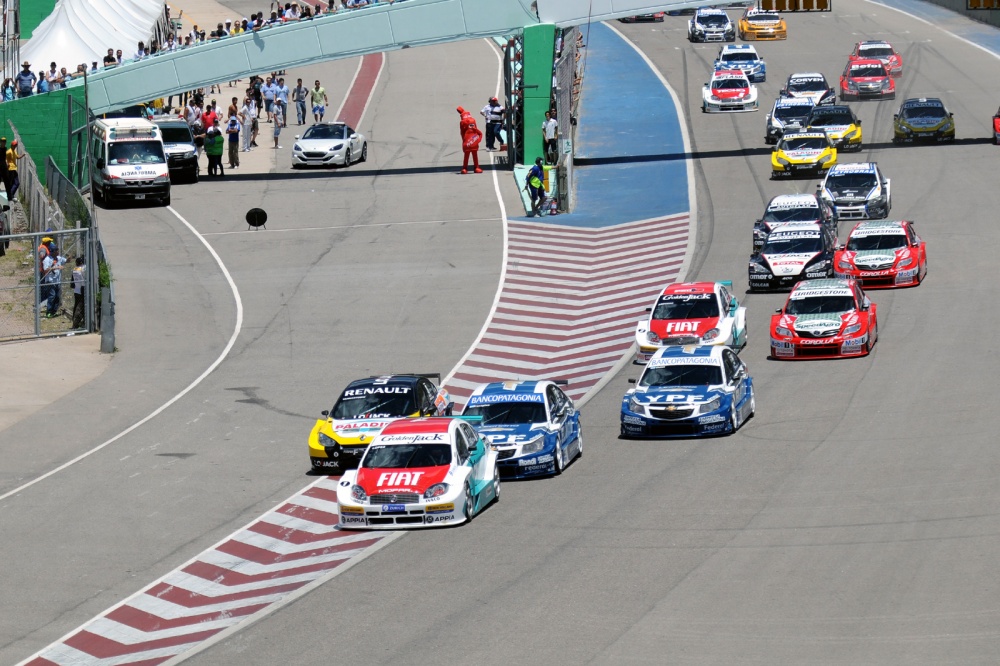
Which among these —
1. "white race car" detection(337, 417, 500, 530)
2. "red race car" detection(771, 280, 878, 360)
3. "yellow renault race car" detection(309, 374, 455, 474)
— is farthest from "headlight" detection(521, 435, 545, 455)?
"red race car" detection(771, 280, 878, 360)

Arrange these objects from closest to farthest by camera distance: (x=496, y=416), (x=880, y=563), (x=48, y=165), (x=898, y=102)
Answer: (x=880, y=563) < (x=496, y=416) < (x=48, y=165) < (x=898, y=102)

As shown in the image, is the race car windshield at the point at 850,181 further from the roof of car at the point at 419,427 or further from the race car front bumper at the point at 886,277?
the roof of car at the point at 419,427

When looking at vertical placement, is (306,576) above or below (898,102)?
below

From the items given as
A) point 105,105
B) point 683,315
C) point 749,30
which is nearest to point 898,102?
point 749,30

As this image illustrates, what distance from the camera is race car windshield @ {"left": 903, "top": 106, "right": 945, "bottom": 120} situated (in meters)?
54.0

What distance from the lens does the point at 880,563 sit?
63.2ft

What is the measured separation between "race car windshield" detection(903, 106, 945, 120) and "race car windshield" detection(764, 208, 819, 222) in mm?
17064

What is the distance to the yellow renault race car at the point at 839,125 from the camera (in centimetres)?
5178

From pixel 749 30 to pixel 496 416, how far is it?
5719 centimetres

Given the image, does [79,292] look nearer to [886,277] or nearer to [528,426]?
[528,426]

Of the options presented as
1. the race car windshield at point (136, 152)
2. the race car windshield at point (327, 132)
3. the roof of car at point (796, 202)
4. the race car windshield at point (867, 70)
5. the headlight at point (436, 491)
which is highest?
the race car windshield at point (867, 70)

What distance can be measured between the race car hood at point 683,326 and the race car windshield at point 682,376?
389cm

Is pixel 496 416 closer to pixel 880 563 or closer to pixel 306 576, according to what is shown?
pixel 306 576

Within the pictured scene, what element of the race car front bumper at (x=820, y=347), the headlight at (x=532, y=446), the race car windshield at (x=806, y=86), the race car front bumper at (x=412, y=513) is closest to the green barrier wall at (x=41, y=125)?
the race car windshield at (x=806, y=86)
